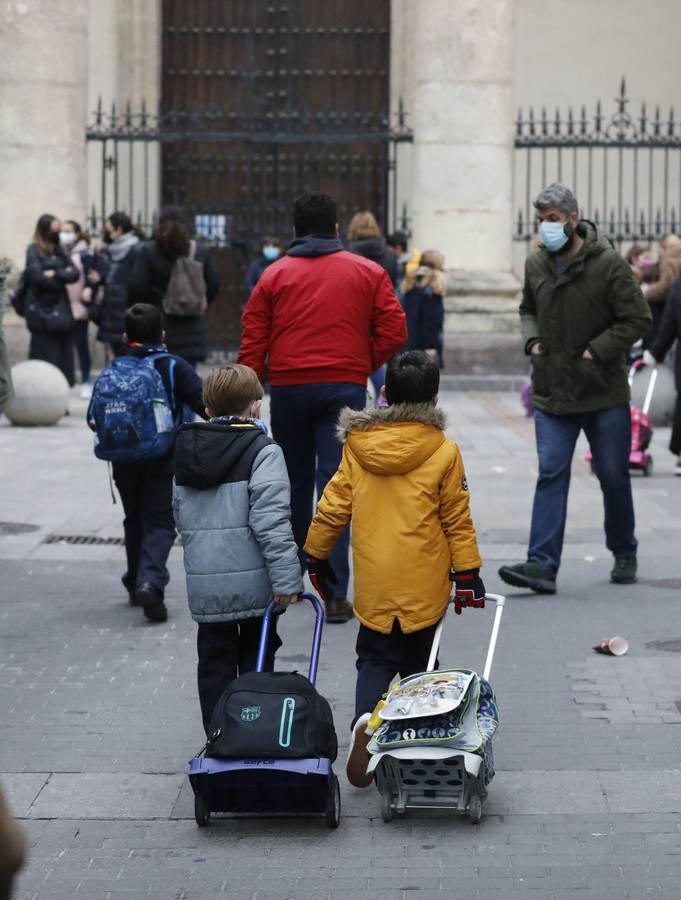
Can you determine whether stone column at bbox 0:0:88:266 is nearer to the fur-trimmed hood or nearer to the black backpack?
the fur-trimmed hood

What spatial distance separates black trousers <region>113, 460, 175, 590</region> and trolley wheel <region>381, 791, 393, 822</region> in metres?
3.06

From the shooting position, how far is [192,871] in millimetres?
4852

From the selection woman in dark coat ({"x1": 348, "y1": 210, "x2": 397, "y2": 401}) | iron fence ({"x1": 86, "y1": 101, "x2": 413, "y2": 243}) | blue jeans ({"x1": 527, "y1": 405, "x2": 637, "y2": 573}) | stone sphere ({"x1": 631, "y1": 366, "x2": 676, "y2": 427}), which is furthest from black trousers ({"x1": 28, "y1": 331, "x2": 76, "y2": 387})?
blue jeans ({"x1": 527, "y1": 405, "x2": 637, "y2": 573})

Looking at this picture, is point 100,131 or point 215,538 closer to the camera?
point 215,538

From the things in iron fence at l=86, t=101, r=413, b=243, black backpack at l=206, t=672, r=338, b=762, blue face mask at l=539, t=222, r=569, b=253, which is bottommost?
black backpack at l=206, t=672, r=338, b=762

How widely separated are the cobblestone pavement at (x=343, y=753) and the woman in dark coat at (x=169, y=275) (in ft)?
4.49

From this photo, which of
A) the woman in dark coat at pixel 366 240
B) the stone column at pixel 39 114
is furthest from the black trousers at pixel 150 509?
the stone column at pixel 39 114

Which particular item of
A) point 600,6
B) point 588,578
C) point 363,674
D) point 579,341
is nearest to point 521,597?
point 588,578

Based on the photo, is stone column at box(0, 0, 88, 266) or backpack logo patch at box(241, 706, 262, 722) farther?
stone column at box(0, 0, 88, 266)

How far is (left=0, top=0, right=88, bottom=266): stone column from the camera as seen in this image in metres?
20.4

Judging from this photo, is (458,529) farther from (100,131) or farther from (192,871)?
(100,131)

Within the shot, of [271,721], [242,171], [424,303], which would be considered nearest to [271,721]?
[271,721]

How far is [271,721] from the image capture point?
512cm

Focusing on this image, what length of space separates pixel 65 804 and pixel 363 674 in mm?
973
